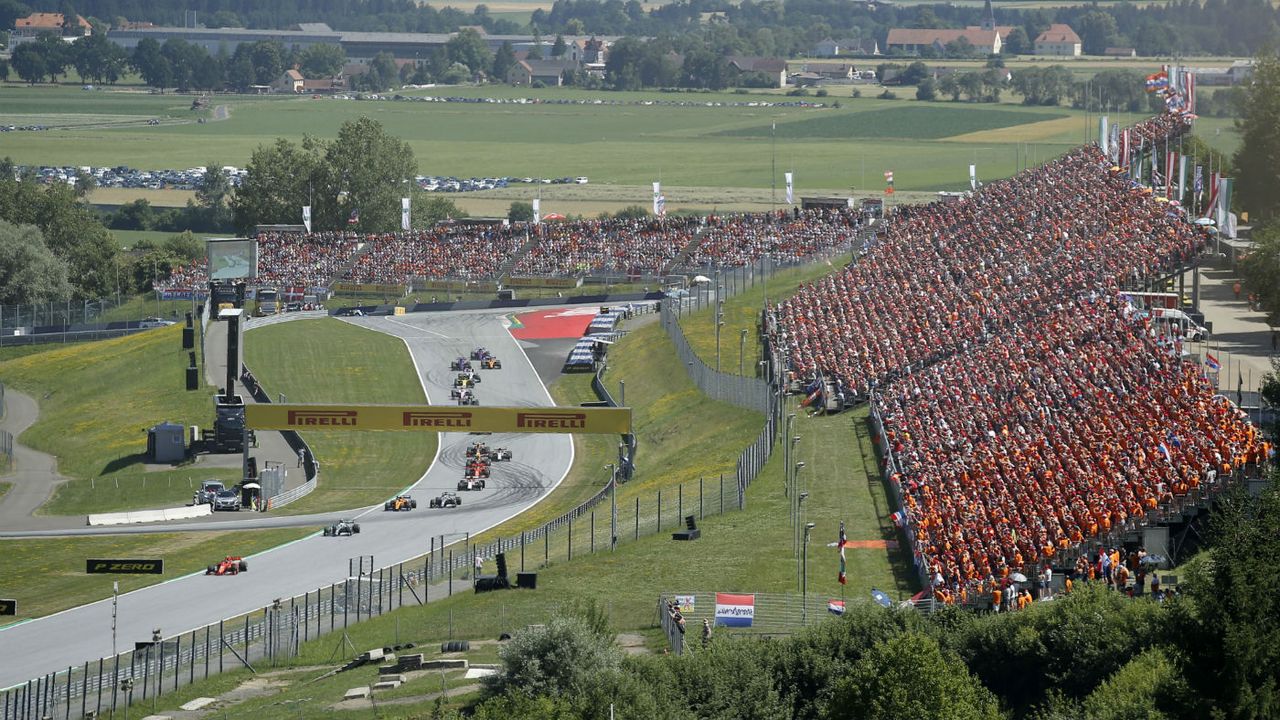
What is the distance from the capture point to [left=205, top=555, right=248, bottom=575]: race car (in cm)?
5559

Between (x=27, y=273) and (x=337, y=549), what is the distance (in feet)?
202

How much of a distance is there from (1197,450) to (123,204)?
5334 inches

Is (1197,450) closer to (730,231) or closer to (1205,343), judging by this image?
(1205,343)

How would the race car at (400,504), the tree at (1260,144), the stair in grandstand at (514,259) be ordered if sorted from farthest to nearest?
the stair in grandstand at (514,259) → the tree at (1260,144) → the race car at (400,504)

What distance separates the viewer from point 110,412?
8394 centimetres

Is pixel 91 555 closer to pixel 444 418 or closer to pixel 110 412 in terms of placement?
pixel 444 418

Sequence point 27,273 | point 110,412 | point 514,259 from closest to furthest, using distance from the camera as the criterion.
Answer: point 110,412 < point 514,259 < point 27,273

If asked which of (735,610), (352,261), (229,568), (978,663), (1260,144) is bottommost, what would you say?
(229,568)

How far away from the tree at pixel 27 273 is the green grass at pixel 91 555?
54.4m

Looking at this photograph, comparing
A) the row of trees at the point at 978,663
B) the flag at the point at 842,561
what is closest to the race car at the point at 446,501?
the flag at the point at 842,561

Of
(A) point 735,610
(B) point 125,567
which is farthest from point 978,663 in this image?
(B) point 125,567

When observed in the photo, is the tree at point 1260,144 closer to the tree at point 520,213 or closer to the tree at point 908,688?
the tree at point 520,213

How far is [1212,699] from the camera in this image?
30672 millimetres

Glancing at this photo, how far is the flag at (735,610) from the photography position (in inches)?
1598
